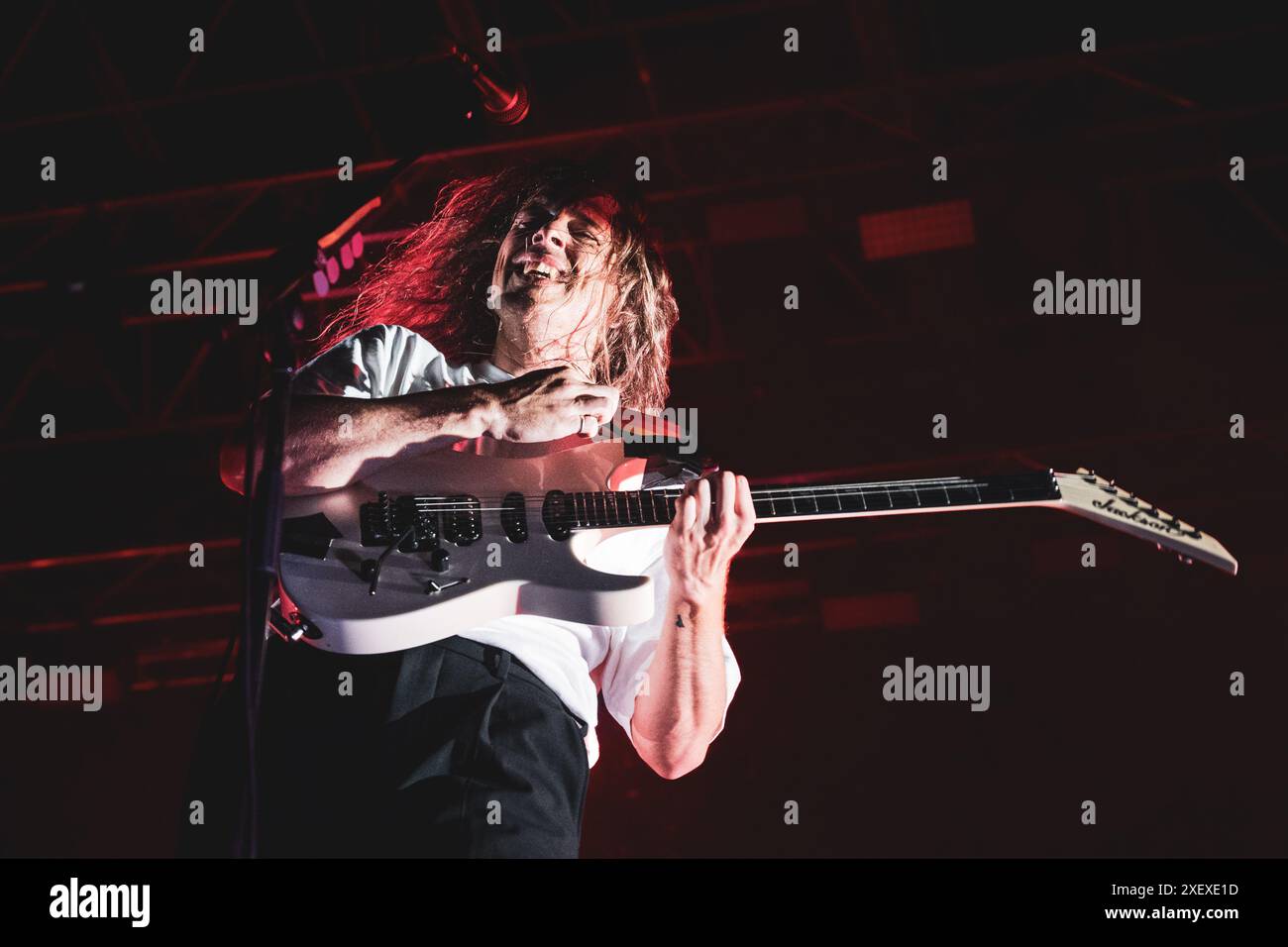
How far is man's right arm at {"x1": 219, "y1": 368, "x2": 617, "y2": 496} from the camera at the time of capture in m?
2.37

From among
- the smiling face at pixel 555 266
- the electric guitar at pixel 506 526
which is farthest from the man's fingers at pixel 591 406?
the smiling face at pixel 555 266

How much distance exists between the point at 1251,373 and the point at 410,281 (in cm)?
435

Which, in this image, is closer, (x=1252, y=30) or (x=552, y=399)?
(x=552, y=399)

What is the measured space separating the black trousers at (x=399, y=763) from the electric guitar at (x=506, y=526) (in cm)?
9

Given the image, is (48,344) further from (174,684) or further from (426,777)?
(174,684)

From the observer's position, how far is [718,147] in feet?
16.9

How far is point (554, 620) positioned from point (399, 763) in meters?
0.58

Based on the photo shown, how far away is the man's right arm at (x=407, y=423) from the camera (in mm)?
2365

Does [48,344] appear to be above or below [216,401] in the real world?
below

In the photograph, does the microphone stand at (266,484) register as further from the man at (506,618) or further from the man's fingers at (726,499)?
the man's fingers at (726,499)

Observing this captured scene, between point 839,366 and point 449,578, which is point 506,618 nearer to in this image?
point 449,578

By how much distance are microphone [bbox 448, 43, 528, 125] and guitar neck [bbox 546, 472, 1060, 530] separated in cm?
94

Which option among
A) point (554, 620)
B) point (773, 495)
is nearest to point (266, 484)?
point (554, 620)
